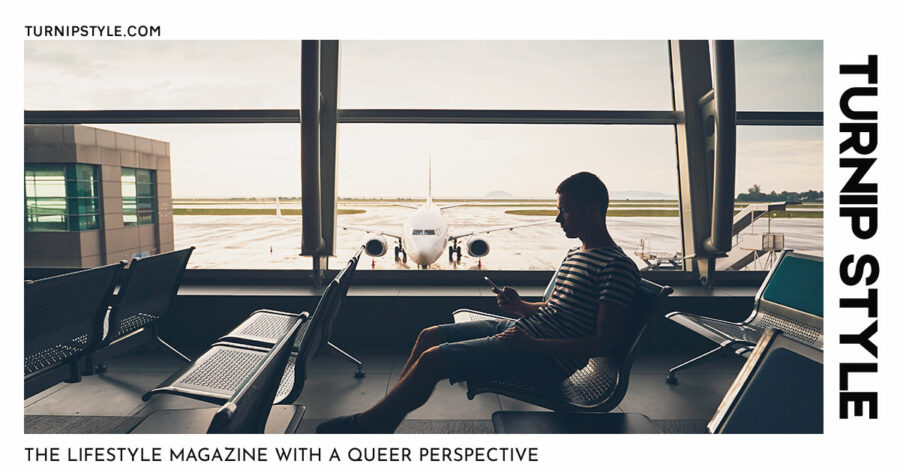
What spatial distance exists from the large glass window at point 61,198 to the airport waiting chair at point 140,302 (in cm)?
182

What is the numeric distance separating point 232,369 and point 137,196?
9.83ft

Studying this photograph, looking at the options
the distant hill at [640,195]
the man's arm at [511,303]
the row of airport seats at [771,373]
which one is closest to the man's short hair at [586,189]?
the man's arm at [511,303]

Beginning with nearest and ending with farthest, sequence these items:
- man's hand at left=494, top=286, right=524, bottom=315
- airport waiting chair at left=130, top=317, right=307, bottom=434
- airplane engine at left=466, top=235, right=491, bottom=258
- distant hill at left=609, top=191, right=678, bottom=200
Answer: airport waiting chair at left=130, top=317, right=307, bottom=434
man's hand at left=494, top=286, right=524, bottom=315
distant hill at left=609, top=191, right=678, bottom=200
airplane engine at left=466, top=235, right=491, bottom=258

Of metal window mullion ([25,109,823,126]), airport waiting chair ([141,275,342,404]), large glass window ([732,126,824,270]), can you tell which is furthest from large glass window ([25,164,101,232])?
large glass window ([732,126,824,270])

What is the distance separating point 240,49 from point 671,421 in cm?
414

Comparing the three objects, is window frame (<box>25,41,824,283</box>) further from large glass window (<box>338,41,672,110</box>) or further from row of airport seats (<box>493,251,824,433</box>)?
row of airport seats (<box>493,251,824,433</box>)

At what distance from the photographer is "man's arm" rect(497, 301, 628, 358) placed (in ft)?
4.61

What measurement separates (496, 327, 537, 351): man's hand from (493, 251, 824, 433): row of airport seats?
0.74 feet

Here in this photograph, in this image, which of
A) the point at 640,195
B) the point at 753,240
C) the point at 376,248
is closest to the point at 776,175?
the point at 753,240

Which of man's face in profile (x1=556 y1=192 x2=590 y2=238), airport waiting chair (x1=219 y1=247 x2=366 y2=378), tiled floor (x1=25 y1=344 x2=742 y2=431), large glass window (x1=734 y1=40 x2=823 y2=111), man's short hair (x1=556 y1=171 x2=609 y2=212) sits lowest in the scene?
tiled floor (x1=25 y1=344 x2=742 y2=431)

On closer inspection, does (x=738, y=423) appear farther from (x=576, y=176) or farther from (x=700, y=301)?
(x=700, y=301)

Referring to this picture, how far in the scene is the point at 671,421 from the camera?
2.18 metres

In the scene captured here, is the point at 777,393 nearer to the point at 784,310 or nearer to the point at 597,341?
the point at 597,341

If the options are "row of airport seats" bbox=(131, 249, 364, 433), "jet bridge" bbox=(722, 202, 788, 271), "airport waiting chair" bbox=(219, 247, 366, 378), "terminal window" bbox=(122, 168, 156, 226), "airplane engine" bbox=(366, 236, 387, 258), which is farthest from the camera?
"airplane engine" bbox=(366, 236, 387, 258)
